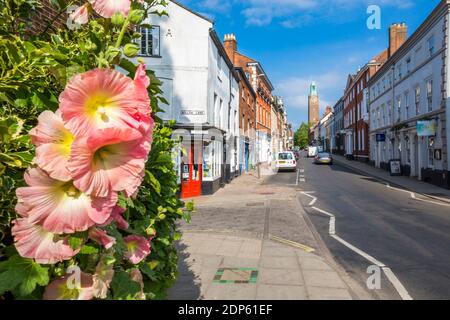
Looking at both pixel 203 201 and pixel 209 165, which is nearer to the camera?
pixel 203 201

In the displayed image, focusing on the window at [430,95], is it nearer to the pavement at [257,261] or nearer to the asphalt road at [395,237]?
the asphalt road at [395,237]

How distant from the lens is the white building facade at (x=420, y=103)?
19750 mm

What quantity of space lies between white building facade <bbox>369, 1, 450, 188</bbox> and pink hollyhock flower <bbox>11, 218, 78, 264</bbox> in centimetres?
2235

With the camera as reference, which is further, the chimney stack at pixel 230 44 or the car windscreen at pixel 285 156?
the car windscreen at pixel 285 156

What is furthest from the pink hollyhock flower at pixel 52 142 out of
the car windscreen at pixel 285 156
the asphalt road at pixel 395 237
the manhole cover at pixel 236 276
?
the car windscreen at pixel 285 156

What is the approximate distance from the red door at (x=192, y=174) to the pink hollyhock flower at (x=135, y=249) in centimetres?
1623

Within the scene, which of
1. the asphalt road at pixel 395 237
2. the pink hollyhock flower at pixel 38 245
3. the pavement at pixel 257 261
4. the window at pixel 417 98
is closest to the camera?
the pink hollyhock flower at pixel 38 245

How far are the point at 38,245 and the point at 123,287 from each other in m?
0.45

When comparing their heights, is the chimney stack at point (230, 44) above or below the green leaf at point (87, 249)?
above

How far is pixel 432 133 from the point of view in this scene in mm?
20750

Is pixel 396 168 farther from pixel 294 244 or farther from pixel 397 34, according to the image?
pixel 294 244
